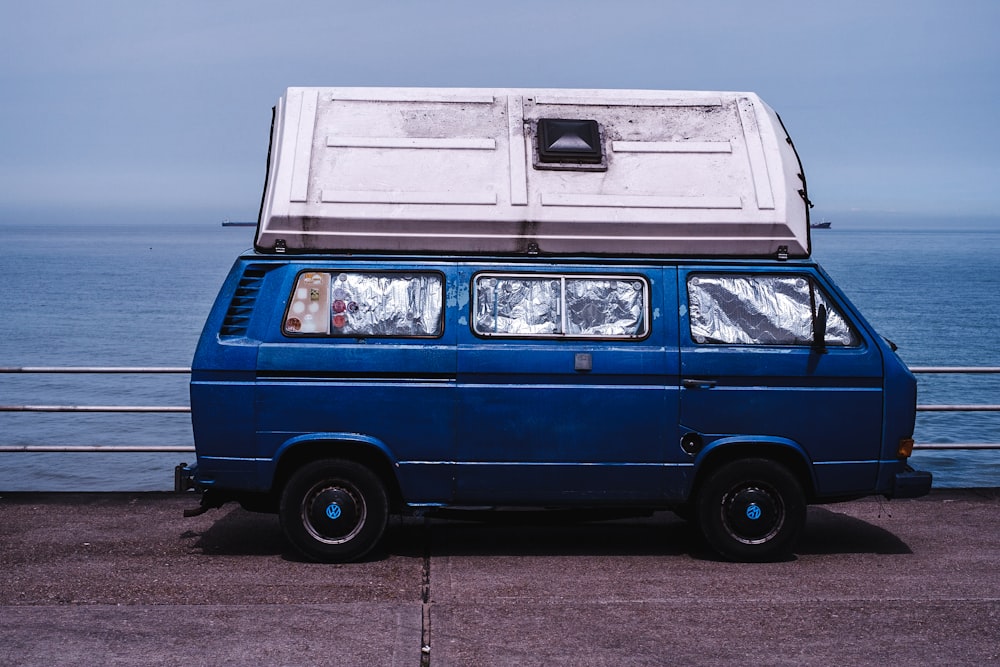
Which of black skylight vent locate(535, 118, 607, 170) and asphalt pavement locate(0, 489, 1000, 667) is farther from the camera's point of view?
black skylight vent locate(535, 118, 607, 170)

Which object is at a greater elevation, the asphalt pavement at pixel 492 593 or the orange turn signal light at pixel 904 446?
the orange turn signal light at pixel 904 446

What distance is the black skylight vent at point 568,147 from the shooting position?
8.04m

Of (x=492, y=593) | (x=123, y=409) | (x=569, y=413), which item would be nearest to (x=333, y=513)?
(x=492, y=593)

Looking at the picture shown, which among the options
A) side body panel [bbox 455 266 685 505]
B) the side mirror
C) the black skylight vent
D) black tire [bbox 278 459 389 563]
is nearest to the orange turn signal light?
the side mirror

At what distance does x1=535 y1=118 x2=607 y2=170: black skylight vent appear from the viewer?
8.04 meters

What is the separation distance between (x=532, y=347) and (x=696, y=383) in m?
1.07

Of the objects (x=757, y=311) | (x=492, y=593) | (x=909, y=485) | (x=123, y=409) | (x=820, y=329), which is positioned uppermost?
(x=757, y=311)

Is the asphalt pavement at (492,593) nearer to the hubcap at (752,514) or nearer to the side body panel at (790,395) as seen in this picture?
the hubcap at (752,514)

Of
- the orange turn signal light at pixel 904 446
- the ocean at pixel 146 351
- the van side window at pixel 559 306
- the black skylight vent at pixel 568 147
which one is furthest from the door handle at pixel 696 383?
the ocean at pixel 146 351

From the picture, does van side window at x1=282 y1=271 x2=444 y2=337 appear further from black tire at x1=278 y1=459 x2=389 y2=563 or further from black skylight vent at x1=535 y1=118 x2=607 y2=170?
black skylight vent at x1=535 y1=118 x2=607 y2=170

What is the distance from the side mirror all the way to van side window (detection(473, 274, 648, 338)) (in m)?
1.08

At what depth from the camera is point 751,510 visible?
810 centimetres

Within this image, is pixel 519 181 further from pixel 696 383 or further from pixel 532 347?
pixel 696 383

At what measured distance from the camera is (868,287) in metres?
73.4
